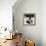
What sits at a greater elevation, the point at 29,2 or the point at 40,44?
the point at 29,2

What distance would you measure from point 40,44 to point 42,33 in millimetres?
544

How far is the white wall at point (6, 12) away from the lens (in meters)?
4.43

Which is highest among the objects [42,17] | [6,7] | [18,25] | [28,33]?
[6,7]

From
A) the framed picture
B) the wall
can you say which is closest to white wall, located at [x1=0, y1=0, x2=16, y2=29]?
the wall

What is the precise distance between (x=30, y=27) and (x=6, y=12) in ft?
5.00

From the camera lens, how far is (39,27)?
214 inches

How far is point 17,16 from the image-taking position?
550cm

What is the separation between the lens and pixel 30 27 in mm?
5441

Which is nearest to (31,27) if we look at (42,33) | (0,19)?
(42,33)

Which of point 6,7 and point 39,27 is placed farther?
point 39,27

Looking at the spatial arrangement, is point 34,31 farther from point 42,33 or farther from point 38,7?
point 38,7

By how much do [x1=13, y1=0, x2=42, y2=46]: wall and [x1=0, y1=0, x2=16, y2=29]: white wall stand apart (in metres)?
0.97

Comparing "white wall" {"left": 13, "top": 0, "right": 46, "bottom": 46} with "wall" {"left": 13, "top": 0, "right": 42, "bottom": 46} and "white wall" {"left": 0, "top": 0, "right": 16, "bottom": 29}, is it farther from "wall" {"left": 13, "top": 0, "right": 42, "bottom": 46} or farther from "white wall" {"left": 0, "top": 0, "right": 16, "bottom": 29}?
"white wall" {"left": 0, "top": 0, "right": 16, "bottom": 29}

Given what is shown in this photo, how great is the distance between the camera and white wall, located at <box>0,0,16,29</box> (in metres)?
4.43
